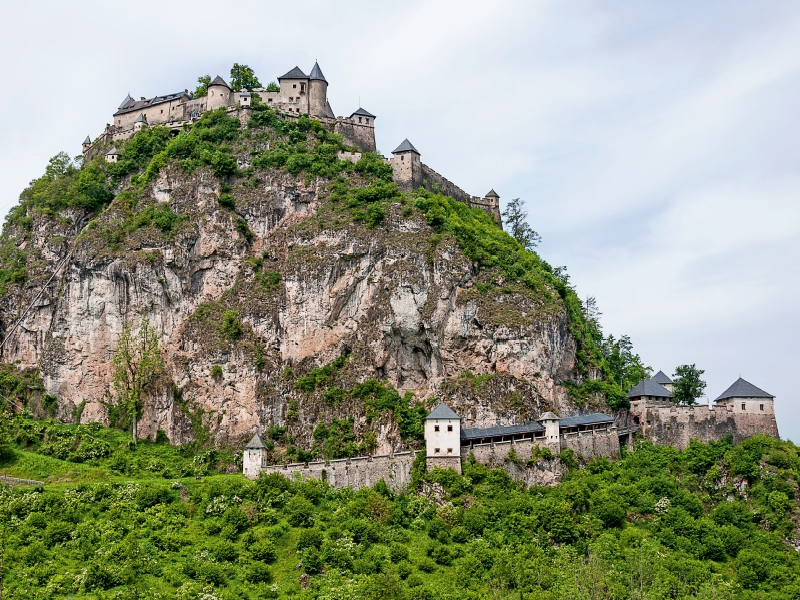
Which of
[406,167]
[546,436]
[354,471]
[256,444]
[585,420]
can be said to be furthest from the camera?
[406,167]

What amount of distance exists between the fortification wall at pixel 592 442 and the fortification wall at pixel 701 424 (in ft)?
11.9

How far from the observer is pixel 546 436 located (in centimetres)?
6700

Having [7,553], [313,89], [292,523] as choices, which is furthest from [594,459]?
[313,89]

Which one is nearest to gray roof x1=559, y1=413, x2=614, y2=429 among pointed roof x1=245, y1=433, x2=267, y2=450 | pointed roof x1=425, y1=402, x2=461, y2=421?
pointed roof x1=425, y1=402, x2=461, y2=421

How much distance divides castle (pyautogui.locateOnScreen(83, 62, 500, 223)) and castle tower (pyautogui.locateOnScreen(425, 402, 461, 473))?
26.4 metres

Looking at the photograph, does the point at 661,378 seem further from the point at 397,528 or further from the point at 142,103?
the point at 142,103

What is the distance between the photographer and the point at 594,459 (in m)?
67.9

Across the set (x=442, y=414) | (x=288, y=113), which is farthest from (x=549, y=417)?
(x=288, y=113)

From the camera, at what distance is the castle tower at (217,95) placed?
89.6 metres

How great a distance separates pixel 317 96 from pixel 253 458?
39543mm

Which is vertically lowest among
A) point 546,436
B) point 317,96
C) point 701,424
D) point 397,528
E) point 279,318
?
point 397,528

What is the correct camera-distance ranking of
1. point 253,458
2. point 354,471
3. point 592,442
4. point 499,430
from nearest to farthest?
point 354,471
point 253,458
point 499,430
point 592,442

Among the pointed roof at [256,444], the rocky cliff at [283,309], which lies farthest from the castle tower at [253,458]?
the rocky cliff at [283,309]

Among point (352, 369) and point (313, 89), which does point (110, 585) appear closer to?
point (352, 369)
